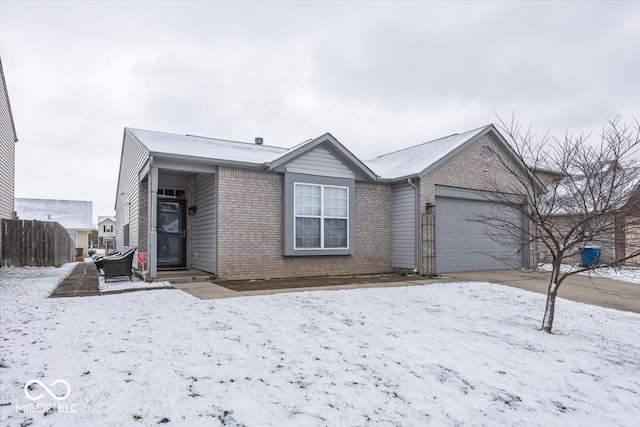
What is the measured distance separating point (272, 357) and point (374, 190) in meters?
8.55

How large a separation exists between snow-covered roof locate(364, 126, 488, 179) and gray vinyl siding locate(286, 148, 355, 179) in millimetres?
1659

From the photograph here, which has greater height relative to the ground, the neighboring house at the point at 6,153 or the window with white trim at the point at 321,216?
the neighboring house at the point at 6,153

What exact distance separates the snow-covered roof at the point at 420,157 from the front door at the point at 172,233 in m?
6.24

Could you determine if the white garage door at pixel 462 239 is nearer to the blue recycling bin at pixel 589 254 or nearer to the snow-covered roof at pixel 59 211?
the blue recycling bin at pixel 589 254

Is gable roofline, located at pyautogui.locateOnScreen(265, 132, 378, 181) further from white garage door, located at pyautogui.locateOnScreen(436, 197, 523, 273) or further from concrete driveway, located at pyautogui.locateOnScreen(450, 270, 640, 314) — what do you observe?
concrete driveway, located at pyautogui.locateOnScreen(450, 270, 640, 314)

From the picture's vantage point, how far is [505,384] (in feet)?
10.8

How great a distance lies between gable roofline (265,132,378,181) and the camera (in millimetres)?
9820

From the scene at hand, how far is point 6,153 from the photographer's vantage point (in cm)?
1426

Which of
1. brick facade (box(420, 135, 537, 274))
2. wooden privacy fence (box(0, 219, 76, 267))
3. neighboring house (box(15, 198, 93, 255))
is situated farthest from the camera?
neighboring house (box(15, 198, 93, 255))

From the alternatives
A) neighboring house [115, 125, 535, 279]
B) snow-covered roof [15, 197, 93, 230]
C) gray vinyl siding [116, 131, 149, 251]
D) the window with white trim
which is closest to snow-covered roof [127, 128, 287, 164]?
neighboring house [115, 125, 535, 279]

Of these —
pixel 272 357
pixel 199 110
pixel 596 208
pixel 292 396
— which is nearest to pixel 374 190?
pixel 596 208

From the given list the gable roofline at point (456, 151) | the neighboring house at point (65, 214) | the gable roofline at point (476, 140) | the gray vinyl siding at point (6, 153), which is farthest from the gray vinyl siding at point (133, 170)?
the neighboring house at point (65, 214)

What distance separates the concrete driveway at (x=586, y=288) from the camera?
285 inches

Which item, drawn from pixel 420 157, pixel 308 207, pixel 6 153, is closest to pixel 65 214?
pixel 6 153
